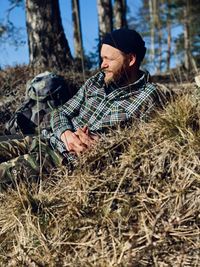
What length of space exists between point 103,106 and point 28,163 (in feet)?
2.43

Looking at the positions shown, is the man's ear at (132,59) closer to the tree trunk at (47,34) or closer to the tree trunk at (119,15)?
the tree trunk at (47,34)

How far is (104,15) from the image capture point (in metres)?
17.8

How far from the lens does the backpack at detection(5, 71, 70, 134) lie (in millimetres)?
6617

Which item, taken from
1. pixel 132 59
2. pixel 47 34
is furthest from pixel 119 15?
pixel 132 59

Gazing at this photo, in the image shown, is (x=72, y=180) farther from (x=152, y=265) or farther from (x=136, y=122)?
(x=152, y=265)

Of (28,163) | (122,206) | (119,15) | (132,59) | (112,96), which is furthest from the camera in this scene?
(119,15)

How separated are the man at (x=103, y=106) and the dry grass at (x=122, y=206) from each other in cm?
28

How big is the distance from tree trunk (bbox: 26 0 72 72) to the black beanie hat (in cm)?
542

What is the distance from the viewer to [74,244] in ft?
11.5

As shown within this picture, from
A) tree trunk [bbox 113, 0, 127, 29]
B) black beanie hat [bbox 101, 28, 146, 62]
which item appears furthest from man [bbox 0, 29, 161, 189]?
tree trunk [bbox 113, 0, 127, 29]

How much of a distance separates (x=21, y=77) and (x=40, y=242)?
6409 millimetres

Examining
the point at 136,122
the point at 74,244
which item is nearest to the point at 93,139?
the point at 136,122

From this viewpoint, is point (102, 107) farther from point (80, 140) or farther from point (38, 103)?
point (38, 103)

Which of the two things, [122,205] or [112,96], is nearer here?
[122,205]
